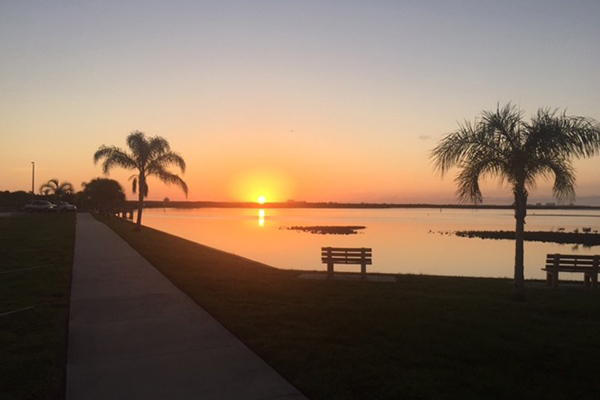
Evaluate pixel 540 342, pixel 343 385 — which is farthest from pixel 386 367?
pixel 540 342

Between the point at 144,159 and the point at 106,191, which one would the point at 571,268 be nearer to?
the point at 144,159

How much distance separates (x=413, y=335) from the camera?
327 inches

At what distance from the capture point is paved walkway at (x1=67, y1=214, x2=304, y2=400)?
565cm

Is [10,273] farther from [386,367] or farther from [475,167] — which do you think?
[475,167]

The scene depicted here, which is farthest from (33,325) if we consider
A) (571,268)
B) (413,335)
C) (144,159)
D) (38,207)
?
(38,207)

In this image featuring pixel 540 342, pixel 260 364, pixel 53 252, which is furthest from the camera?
pixel 53 252

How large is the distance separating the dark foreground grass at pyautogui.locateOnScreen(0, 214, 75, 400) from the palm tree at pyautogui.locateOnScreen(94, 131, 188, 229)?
59.0 feet

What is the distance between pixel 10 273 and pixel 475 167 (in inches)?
536

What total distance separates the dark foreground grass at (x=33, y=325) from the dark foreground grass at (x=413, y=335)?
2.77 metres

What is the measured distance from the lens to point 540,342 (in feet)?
26.5

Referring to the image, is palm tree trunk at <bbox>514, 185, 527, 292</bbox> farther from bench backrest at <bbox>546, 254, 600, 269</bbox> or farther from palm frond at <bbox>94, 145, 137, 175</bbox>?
palm frond at <bbox>94, 145, 137, 175</bbox>

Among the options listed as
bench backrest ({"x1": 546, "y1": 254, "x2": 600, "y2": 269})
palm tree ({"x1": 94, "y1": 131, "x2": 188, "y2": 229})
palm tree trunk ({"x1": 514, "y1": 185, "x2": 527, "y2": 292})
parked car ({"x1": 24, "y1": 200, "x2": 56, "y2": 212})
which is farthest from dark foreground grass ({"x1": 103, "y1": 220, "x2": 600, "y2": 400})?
parked car ({"x1": 24, "y1": 200, "x2": 56, "y2": 212})

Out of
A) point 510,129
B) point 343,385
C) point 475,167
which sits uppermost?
point 510,129

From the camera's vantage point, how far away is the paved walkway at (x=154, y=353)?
5.65m
